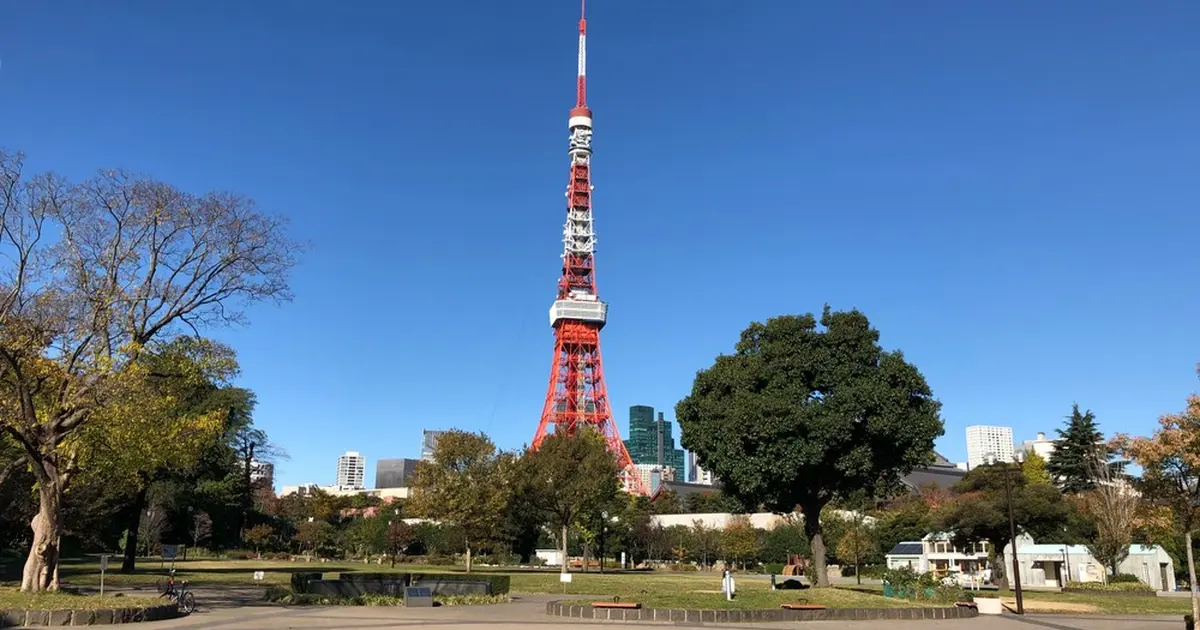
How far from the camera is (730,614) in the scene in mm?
20500

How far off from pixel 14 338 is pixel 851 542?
56.0 metres

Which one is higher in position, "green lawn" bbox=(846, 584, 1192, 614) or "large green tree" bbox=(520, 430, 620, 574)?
"large green tree" bbox=(520, 430, 620, 574)

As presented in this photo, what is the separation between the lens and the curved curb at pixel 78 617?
16.7 metres

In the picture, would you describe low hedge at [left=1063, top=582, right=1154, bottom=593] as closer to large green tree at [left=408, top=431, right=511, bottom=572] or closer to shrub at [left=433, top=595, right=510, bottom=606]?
shrub at [left=433, top=595, right=510, bottom=606]

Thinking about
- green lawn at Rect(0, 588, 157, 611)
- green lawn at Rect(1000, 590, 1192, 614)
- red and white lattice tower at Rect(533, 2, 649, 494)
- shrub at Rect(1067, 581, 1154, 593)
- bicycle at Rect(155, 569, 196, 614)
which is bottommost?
shrub at Rect(1067, 581, 1154, 593)

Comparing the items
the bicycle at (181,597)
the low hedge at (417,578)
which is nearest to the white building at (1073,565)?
the low hedge at (417,578)

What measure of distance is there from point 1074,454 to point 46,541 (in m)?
78.5

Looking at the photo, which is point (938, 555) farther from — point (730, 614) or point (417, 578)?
point (417, 578)

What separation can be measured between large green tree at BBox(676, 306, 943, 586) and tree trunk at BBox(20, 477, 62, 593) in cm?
2065

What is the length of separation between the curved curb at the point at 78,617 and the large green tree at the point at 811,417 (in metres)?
19.1

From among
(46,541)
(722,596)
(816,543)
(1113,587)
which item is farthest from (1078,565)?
(46,541)

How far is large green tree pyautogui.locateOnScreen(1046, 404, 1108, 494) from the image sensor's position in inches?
2891

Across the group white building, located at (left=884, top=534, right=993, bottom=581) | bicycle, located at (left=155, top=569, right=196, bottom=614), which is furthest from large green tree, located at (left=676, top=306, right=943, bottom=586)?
white building, located at (left=884, top=534, right=993, bottom=581)

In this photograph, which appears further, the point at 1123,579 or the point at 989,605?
the point at 1123,579
